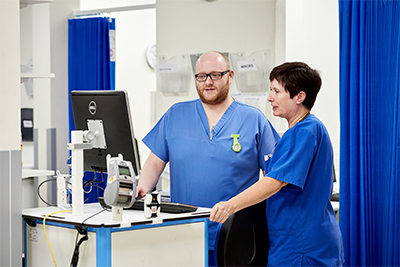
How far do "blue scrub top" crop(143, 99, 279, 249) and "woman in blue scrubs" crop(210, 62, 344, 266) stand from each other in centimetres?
43

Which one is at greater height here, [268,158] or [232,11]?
[232,11]

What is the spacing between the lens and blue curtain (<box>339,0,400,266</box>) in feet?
9.79

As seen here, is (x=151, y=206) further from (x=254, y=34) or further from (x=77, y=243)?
(x=254, y=34)

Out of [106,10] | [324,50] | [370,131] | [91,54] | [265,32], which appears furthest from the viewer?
[91,54]

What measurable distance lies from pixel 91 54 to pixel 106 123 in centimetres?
323

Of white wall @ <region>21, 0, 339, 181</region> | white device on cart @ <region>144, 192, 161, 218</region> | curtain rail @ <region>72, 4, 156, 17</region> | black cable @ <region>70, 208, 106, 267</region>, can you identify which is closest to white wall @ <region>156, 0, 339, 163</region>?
white wall @ <region>21, 0, 339, 181</region>

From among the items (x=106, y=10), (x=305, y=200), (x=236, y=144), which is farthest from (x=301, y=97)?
(x=106, y=10)

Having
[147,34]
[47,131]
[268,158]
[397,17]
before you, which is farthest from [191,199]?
[147,34]

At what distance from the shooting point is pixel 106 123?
1.96 meters

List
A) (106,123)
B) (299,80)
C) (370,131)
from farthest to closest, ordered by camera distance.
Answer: (370,131) → (106,123) → (299,80)

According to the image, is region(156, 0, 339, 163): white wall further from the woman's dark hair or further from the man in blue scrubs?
the woman's dark hair

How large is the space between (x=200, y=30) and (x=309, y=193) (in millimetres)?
2307

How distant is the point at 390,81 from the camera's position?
3008 millimetres

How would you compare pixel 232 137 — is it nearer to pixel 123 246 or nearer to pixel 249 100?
pixel 123 246
